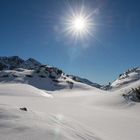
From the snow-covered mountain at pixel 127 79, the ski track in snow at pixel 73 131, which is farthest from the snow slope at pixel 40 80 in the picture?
the ski track in snow at pixel 73 131

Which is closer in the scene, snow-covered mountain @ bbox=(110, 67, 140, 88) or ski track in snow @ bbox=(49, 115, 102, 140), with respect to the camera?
ski track in snow @ bbox=(49, 115, 102, 140)

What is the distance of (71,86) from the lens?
72562 mm

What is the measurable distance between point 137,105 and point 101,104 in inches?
158

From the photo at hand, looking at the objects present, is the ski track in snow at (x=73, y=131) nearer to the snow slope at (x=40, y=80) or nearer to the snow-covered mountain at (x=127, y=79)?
the snow slope at (x=40, y=80)

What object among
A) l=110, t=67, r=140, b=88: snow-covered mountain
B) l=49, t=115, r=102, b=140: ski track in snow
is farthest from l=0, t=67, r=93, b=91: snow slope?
l=49, t=115, r=102, b=140: ski track in snow

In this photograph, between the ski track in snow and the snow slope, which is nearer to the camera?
the ski track in snow

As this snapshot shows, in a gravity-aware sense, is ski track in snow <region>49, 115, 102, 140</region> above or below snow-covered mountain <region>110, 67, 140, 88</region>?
below

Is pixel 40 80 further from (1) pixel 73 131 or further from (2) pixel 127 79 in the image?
(1) pixel 73 131

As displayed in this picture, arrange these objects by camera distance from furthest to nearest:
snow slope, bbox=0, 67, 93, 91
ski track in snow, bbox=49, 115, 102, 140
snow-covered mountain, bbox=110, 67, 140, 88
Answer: snow-covered mountain, bbox=110, 67, 140, 88, snow slope, bbox=0, 67, 93, 91, ski track in snow, bbox=49, 115, 102, 140

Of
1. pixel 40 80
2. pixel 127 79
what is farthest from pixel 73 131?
pixel 127 79

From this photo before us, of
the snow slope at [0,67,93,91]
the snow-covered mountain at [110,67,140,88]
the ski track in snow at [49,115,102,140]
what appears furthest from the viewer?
the snow-covered mountain at [110,67,140,88]

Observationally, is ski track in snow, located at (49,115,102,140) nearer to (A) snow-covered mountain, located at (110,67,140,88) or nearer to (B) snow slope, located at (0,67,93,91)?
(B) snow slope, located at (0,67,93,91)

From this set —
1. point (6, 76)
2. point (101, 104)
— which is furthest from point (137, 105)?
point (6, 76)

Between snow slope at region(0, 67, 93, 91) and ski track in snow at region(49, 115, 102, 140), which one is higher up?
snow slope at region(0, 67, 93, 91)
